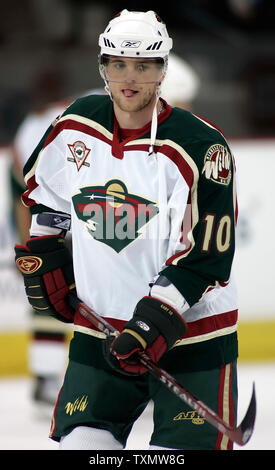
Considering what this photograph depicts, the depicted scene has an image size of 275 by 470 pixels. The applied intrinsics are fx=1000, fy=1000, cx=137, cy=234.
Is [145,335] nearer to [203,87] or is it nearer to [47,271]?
[47,271]

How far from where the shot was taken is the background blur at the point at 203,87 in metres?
4.46

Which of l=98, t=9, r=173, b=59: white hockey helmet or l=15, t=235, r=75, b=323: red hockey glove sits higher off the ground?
l=98, t=9, r=173, b=59: white hockey helmet

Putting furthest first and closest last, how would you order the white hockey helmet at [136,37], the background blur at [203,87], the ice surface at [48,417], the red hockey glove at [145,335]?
the background blur at [203,87] < the ice surface at [48,417] < the white hockey helmet at [136,37] < the red hockey glove at [145,335]

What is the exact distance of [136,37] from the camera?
201 centimetres

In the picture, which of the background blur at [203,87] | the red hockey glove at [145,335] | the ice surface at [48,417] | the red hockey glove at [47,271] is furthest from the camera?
the background blur at [203,87]

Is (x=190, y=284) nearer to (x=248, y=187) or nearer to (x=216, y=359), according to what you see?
(x=216, y=359)

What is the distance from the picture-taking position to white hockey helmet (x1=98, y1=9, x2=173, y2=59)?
2.02 meters

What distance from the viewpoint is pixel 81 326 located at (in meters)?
2.12

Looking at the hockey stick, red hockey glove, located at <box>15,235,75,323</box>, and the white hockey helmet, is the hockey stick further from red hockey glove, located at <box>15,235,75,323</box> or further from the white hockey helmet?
the white hockey helmet

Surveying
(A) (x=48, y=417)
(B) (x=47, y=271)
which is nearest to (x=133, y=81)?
(B) (x=47, y=271)

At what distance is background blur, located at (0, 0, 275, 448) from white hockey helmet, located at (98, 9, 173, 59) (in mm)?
2120

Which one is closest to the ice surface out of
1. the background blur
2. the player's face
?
→ the background blur

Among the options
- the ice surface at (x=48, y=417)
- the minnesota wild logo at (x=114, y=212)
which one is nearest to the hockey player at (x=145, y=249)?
the minnesota wild logo at (x=114, y=212)

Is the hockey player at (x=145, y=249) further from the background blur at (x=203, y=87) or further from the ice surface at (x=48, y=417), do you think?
the background blur at (x=203, y=87)
